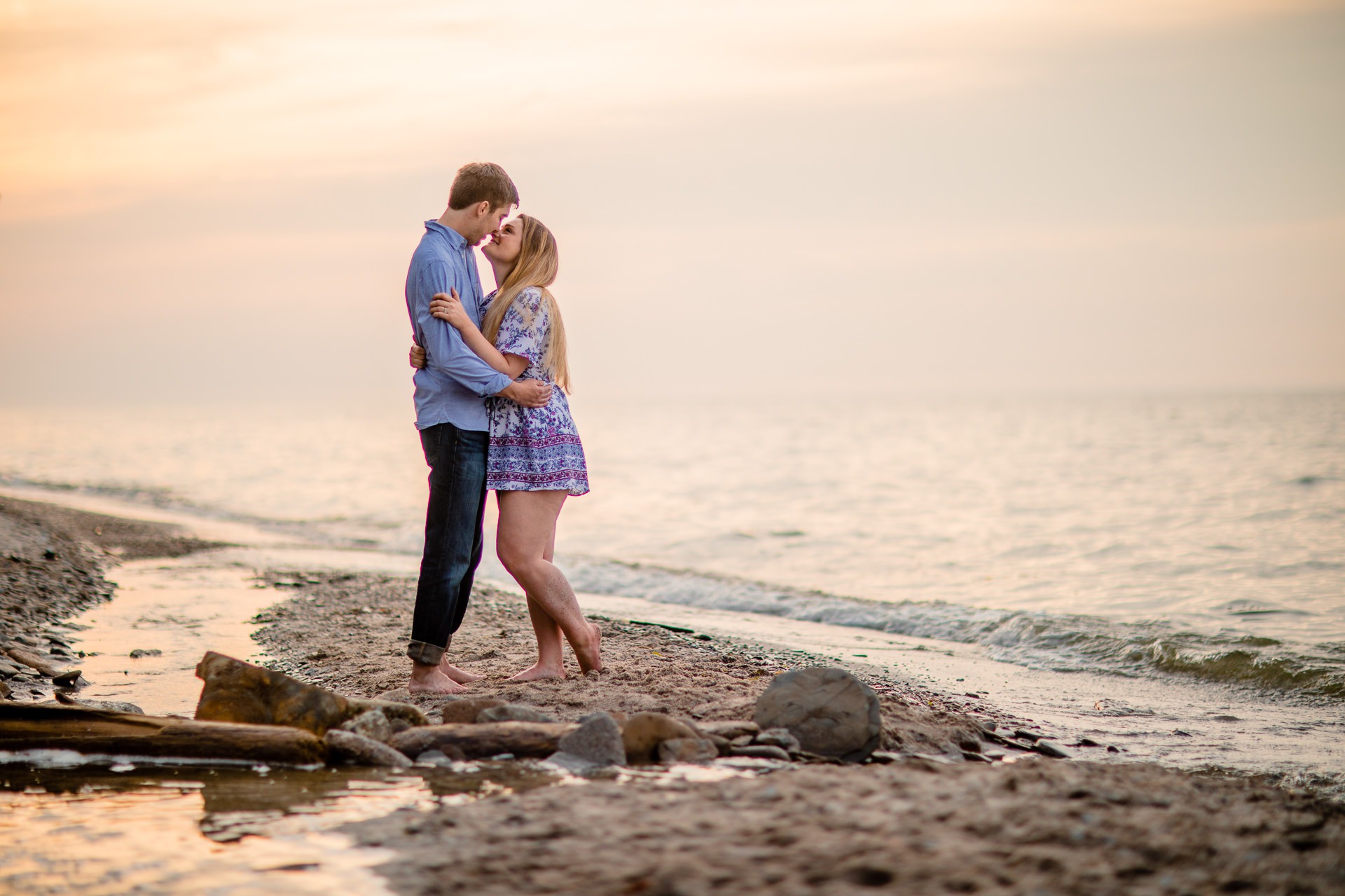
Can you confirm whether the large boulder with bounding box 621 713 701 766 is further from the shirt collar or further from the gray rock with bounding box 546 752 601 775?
the shirt collar

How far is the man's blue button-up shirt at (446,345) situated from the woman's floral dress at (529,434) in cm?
12

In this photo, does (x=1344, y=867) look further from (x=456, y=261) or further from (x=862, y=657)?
(x=862, y=657)

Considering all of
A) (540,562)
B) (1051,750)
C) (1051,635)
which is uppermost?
(540,562)

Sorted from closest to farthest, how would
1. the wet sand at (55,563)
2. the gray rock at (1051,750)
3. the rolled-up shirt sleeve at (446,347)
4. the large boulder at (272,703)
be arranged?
the large boulder at (272,703)
the gray rock at (1051,750)
the rolled-up shirt sleeve at (446,347)
the wet sand at (55,563)

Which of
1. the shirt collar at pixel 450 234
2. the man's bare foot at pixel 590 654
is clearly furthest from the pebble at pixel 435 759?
the shirt collar at pixel 450 234

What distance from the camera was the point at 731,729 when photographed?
405 cm

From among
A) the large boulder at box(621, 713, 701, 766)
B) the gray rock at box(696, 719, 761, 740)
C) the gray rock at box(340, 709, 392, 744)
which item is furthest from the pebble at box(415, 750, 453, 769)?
the gray rock at box(696, 719, 761, 740)

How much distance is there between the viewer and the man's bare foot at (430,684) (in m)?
5.00

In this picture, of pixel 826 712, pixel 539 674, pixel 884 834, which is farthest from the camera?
pixel 539 674

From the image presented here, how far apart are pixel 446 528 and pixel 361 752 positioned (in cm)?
132

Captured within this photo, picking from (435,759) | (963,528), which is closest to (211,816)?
(435,759)

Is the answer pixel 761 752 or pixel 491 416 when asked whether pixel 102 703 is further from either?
pixel 761 752

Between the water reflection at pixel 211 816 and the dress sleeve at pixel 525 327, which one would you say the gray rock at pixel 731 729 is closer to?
the water reflection at pixel 211 816

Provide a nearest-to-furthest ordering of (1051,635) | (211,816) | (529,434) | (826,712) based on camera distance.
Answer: (211,816), (826,712), (529,434), (1051,635)
